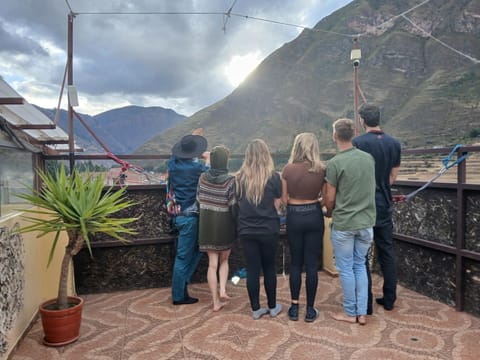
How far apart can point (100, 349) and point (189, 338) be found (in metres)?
0.59

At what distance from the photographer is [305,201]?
105 inches

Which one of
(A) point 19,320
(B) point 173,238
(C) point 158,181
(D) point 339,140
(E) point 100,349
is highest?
(D) point 339,140

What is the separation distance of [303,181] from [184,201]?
112cm

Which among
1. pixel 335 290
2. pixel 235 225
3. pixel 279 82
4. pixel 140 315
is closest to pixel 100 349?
pixel 140 315

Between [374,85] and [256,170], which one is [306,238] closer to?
[256,170]

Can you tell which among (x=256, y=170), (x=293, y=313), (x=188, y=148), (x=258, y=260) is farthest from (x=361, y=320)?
(x=188, y=148)

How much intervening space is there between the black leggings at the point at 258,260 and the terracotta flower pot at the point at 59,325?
126 cm

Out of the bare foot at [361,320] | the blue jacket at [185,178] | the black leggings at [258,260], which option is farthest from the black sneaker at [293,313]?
the blue jacket at [185,178]

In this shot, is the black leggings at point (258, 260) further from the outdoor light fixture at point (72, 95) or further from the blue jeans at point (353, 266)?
the outdoor light fixture at point (72, 95)

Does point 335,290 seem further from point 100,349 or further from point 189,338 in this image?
point 100,349

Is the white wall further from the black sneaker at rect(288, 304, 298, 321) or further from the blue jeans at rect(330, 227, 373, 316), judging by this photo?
the blue jeans at rect(330, 227, 373, 316)

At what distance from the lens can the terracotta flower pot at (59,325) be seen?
8.10 feet

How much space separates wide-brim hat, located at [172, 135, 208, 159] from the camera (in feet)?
10.4

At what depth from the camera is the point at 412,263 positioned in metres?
3.44
